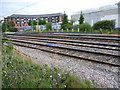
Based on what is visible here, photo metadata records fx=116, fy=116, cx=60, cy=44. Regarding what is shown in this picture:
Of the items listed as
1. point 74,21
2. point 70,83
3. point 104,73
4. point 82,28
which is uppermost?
point 74,21

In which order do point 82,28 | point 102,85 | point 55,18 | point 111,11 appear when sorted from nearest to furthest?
point 102,85
point 82,28
point 111,11
point 55,18

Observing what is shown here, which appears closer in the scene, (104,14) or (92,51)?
(92,51)

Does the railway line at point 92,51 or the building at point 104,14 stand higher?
the building at point 104,14

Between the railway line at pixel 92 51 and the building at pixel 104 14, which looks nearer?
the railway line at pixel 92 51

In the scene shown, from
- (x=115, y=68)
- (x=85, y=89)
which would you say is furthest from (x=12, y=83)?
(x=115, y=68)

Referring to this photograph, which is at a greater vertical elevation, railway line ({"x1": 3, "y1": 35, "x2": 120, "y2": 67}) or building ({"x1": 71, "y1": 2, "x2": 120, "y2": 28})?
building ({"x1": 71, "y1": 2, "x2": 120, "y2": 28})

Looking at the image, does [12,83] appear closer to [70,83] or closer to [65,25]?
[70,83]

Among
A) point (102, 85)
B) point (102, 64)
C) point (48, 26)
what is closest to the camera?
point (102, 85)

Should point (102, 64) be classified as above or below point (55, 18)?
below

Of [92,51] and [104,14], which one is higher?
[104,14]

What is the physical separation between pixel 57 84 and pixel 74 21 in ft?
125

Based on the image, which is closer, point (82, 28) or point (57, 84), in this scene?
point (57, 84)

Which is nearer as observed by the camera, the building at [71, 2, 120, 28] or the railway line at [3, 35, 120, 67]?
the railway line at [3, 35, 120, 67]

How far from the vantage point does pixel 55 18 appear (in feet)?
220
